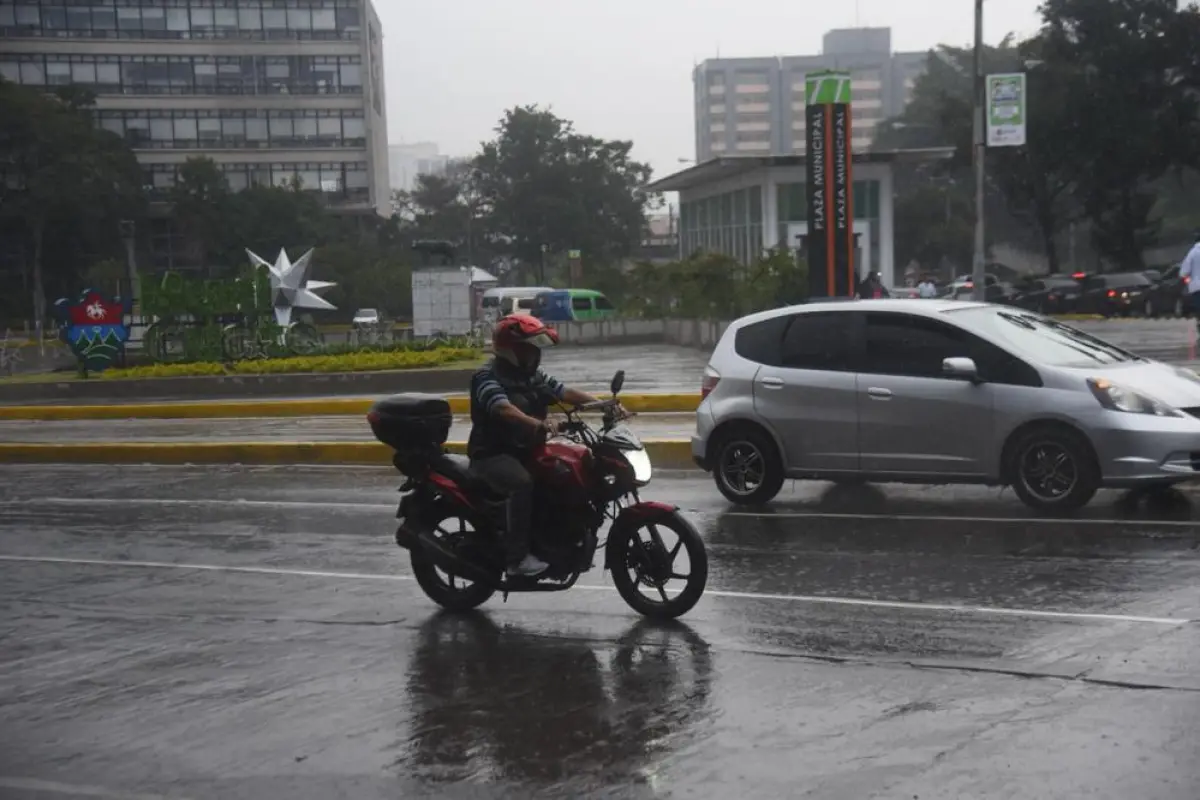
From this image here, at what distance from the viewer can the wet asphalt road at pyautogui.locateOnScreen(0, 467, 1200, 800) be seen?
18.3ft

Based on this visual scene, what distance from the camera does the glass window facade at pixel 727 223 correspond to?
55.9 meters

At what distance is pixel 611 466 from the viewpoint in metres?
7.71

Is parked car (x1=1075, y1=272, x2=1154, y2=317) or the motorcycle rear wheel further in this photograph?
parked car (x1=1075, y1=272, x2=1154, y2=317)

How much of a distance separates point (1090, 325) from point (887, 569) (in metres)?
33.6

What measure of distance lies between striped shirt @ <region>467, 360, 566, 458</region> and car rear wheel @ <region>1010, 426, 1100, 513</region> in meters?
4.24

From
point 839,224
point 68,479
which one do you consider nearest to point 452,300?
point 839,224

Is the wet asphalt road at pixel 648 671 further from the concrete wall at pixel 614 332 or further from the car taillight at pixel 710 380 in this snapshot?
the concrete wall at pixel 614 332

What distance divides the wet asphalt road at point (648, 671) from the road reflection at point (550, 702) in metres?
0.02

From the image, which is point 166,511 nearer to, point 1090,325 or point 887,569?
point 887,569

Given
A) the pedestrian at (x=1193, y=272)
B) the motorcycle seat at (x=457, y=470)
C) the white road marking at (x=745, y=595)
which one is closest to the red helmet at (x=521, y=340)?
the motorcycle seat at (x=457, y=470)

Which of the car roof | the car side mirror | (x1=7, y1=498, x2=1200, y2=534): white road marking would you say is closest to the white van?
(x1=7, y1=498, x2=1200, y2=534): white road marking

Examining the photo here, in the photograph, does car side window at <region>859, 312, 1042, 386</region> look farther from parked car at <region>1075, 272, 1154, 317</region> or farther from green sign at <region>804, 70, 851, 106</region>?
parked car at <region>1075, 272, 1154, 317</region>

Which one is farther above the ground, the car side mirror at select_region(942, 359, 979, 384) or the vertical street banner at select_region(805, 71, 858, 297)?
the vertical street banner at select_region(805, 71, 858, 297)

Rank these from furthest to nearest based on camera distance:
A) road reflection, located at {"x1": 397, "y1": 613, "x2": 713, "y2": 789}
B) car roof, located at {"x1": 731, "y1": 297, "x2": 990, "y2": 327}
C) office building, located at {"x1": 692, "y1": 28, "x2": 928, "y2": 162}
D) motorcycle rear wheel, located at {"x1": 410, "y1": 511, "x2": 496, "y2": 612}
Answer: office building, located at {"x1": 692, "y1": 28, "x2": 928, "y2": 162} → car roof, located at {"x1": 731, "y1": 297, "x2": 990, "y2": 327} → motorcycle rear wheel, located at {"x1": 410, "y1": 511, "x2": 496, "y2": 612} → road reflection, located at {"x1": 397, "y1": 613, "x2": 713, "y2": 789}
